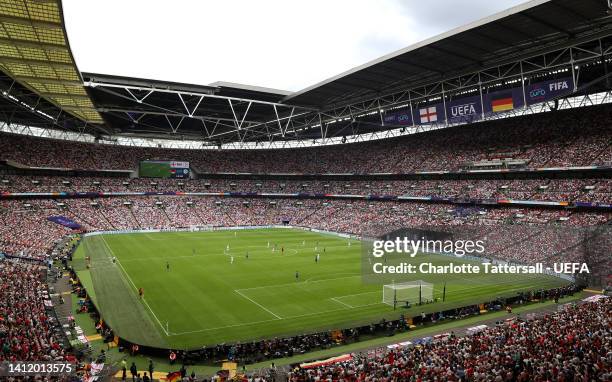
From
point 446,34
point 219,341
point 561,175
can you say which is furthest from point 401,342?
point 561,175

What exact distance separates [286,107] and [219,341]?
161 ft

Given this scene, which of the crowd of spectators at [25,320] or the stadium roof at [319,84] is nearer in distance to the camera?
the crowd of spectators at [25,320]

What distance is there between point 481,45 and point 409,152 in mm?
35548

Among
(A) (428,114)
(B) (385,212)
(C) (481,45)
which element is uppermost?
(C) (481,45)

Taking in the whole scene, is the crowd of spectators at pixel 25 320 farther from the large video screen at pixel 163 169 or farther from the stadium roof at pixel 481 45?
the large video screen at pixel 163 169

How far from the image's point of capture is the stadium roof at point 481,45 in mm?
33531

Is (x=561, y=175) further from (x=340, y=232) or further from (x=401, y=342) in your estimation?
(x=401, y=342)

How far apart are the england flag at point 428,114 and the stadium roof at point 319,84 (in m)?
3.52

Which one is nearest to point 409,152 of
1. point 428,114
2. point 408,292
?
point 428,114

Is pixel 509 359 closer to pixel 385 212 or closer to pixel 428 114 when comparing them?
pixel 428 114

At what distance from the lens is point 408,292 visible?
98.2ft

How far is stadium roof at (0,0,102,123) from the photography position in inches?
966

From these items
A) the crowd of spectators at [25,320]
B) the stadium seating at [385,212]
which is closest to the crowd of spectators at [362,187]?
the stadium seating at [385,212]

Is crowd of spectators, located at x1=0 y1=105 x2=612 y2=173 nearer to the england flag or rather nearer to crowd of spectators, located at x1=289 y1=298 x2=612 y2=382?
the england flag
